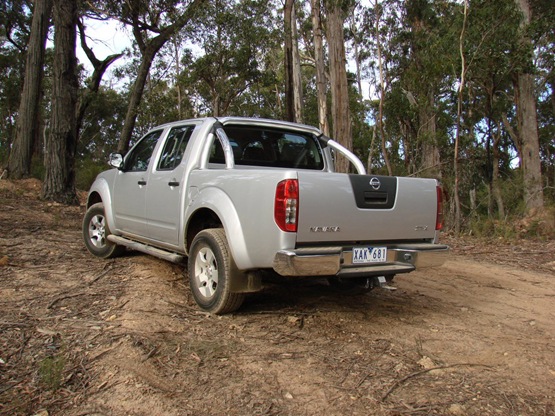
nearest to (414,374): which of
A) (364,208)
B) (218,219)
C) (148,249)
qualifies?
(364,208)

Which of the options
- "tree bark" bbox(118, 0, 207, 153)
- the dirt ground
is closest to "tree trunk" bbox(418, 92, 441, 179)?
"tree bark" bbox(118, 0, 207, 153)

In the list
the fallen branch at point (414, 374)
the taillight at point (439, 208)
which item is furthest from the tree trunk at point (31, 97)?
the fallen branch at point (414, 374)

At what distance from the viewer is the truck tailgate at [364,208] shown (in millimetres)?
3414

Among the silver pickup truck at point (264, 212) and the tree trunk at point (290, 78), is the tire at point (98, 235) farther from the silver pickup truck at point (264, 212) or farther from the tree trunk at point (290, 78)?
the tree trunk at point (290, 78)

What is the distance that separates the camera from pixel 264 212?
344 cm

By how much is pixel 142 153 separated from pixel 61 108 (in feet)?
23.1

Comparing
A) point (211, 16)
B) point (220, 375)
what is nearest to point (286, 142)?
point (220, 375)

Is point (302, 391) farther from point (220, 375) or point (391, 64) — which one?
point (391, 64)

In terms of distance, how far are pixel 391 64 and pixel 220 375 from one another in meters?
22.5

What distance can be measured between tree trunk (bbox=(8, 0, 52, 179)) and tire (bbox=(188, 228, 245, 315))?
11.8 meters

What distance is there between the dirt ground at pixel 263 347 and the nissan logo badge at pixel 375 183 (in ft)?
3.87

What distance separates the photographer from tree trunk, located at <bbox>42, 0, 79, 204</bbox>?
1140 centimetres

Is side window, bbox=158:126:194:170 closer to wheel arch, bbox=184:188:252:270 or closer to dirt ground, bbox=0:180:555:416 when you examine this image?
wheel arch, bbox=184:188:252:270

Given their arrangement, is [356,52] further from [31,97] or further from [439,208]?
[439,208]
